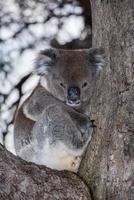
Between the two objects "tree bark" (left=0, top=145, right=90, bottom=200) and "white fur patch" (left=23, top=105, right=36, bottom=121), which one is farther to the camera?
"white fur patch" (left=23, top=105, right=36, bottom=121)

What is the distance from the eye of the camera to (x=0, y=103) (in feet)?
21.8

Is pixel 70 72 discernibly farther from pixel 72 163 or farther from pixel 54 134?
pixel 72 163

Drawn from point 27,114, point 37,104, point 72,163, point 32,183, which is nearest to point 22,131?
point 27,114

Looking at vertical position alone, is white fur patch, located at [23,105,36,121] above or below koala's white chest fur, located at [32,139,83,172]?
above

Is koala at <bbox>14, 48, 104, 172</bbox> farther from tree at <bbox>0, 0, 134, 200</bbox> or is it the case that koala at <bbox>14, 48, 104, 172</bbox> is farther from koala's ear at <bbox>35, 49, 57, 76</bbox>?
tree at <bbox>0, 0, 134, 200</bbox>

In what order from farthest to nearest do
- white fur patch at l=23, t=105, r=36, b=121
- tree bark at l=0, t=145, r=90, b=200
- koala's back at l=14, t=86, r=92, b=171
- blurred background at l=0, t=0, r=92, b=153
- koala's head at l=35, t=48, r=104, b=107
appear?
blurred background at l=0, t=0, r=92, b=153 → white fur patch at l=23, t=105, r=36, b=121 → koala's head at l=35, t=48, r=104, b=107 → koala's back at l=14, t=86, r=92, b=171 → tree bark at l=0, t=145, r=90, b=200

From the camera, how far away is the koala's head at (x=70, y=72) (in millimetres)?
4059

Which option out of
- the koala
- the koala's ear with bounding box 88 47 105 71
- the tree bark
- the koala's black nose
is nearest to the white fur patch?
the koala

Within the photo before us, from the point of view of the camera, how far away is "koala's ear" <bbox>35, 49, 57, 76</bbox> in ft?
13.9

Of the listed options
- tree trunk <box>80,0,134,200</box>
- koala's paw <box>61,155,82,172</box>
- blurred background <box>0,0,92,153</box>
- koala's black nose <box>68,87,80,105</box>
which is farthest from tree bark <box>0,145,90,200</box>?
blurred background <box>0,0,92,153</box>

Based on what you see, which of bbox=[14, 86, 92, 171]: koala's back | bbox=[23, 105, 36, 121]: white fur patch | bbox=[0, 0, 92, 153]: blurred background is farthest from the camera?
bbox=[0, 0, 92, 153]: blurred background

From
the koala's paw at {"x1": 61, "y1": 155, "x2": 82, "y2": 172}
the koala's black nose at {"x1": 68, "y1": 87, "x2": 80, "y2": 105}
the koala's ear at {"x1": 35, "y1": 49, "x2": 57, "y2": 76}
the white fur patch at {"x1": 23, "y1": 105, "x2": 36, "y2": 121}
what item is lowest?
the koala's paw at {"x1": 61, "y1": 155, "x2": 82, "y2": 172}

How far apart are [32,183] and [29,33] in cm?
337

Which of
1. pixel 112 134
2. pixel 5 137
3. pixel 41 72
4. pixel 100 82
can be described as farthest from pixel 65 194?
pixel 5 137
